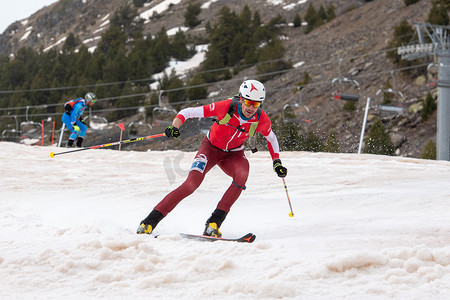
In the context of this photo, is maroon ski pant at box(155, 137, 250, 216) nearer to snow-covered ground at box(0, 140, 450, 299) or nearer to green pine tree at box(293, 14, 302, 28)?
snow-covered ground at box(0, 140, 450, 299)

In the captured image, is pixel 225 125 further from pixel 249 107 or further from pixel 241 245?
pixel 241 245

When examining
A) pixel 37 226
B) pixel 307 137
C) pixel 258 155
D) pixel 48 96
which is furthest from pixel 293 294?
pixel 48 96

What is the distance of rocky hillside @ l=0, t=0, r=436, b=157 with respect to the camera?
34969 millimetres

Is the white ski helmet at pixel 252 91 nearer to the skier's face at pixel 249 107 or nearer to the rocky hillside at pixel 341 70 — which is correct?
the skier's face at pixel 249 107

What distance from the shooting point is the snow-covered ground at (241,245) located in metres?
3.35

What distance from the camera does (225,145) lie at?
5.71 metres

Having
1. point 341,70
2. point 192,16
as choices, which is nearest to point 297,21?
point 192,16

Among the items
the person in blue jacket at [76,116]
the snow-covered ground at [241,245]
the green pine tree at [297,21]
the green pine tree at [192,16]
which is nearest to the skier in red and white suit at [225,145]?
the snow-covered ground at [241,245]

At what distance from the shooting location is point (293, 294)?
3.24 metres

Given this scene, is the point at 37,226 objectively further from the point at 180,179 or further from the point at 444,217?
the point at 180,179

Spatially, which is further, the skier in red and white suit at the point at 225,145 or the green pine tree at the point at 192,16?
the green pine tree at the point at 192,16

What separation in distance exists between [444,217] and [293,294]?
2.89 metres

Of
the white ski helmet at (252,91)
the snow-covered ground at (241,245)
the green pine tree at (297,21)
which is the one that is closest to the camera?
the snow-covered ground at (241,245)

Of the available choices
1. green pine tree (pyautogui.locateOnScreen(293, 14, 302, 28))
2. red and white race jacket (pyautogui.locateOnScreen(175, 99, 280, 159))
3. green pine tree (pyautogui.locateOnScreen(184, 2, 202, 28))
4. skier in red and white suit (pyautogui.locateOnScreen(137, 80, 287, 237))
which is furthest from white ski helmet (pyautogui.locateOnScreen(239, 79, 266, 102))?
green pine tree (pyautogui.locateOnScreen(184, 2, 202, 28))
